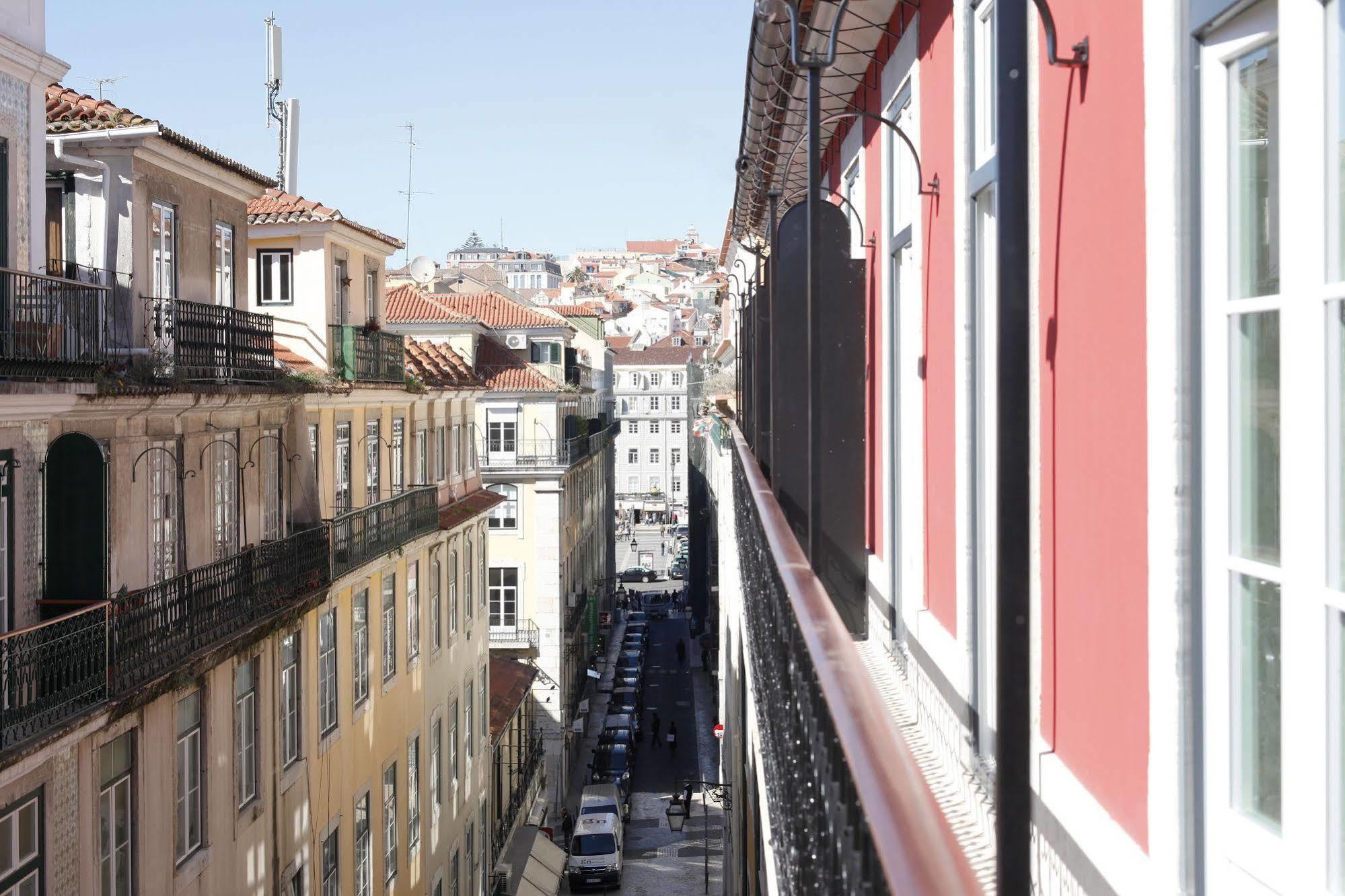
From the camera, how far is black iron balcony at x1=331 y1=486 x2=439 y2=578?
19109 mm

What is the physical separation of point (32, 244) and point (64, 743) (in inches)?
163

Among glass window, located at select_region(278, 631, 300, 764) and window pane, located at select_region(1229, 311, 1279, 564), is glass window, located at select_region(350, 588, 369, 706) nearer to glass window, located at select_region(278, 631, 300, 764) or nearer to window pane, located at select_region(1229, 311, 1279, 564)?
glass window, located at select_region(278, 631, 300, 764)

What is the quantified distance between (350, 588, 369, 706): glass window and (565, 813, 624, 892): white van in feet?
42.6

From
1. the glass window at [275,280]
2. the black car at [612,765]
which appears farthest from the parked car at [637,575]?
the glass window at [275,280]

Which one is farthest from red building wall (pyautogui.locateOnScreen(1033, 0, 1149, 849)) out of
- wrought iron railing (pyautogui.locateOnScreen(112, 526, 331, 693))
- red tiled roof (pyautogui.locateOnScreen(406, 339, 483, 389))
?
red tiled roof (pyautogui.locateOnScreen(406, 339, 483, 389))

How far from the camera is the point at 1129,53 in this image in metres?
2.92

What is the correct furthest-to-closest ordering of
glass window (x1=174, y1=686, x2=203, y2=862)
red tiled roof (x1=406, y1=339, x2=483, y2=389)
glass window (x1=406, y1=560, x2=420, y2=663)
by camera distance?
red tiled roof (x1=406, y1=339, x2=483, y2=389) → glass window (x1=406, y1=560, x2=420, y2=663) → glass window (x1=174, y1=686, x2=203, y2=862)

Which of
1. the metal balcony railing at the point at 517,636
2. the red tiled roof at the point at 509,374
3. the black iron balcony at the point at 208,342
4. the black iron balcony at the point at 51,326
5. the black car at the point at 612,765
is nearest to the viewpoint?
the black iron balcony at the point at 51,326

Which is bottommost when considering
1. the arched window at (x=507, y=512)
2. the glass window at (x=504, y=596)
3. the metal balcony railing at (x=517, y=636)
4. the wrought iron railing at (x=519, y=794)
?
the wrought iron railing at (x=519, y=794)

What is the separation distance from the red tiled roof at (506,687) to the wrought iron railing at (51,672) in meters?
20.3

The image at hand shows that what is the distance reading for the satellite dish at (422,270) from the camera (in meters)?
41.1

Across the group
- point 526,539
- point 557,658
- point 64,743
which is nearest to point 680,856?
point 557,658

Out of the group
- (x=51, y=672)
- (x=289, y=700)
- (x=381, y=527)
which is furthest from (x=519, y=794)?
(x=51, y=672)

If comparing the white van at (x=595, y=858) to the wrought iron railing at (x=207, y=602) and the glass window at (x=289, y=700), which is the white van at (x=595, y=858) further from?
the wrought iron railing at (x=207, y=602)
